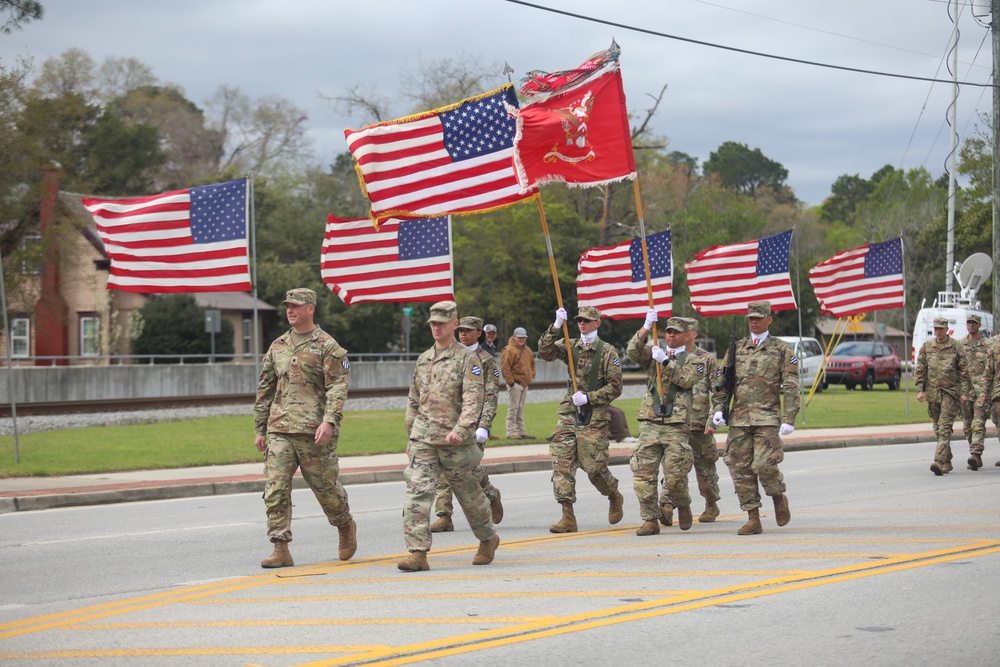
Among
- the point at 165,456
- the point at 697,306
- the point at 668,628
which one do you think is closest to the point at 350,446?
the point at 165,456

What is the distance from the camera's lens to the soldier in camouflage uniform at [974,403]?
16594 millimetres

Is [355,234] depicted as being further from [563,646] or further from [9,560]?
[563,646]

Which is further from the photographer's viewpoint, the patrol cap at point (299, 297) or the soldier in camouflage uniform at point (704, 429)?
the soldier in camouflage uniform at point (704, 429)

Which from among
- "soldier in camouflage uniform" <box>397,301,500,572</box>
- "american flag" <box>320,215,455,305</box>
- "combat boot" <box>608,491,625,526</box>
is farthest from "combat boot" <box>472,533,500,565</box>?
"american flag" <box>320,215,455,305</box>

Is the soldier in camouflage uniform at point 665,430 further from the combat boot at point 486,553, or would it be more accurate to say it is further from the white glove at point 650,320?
the combat boot at point 486,553

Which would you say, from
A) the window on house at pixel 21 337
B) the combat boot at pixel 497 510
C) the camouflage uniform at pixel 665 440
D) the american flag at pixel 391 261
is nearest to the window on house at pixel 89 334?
the window on house at pixel 21 337

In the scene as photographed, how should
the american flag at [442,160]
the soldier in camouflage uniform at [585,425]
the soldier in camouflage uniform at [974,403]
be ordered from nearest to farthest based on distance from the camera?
the soldier in camouflage uniform at [585,425]
the american flag at [442,160]
the soldier in camouflage uniform at [974,403]

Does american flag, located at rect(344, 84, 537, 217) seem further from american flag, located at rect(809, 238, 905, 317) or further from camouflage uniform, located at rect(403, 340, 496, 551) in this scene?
american flag, located at rect(809, 238, 905, 317)

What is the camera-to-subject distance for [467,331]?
1119 cm

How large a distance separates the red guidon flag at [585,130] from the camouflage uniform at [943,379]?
256 inches

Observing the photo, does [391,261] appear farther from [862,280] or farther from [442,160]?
[862,280]

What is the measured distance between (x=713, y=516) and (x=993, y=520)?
8.62ft

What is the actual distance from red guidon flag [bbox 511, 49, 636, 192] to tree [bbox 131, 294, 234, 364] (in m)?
36.6

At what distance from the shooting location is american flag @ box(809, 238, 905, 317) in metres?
25.1
